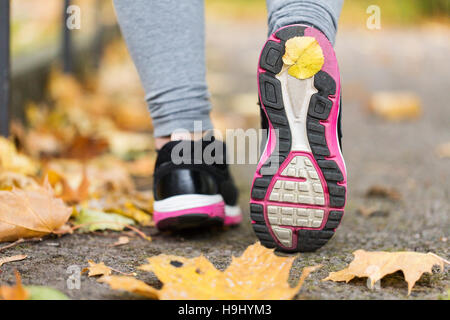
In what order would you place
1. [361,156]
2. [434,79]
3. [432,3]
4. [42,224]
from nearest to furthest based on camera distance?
[42,224] < [361,156] < [434,79] < [432,3]

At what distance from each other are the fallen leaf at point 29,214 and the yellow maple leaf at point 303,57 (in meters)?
0.50

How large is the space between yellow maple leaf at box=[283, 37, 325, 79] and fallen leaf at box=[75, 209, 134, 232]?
48cm

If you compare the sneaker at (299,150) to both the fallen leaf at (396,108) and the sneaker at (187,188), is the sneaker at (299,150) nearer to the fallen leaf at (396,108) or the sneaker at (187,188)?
the sneaker at (187,188)

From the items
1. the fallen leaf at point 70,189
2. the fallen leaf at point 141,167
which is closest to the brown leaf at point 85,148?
the fallen leaf at point 141,167

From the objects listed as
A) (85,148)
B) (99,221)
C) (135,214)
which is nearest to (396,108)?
(85,148)

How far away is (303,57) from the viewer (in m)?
1.03

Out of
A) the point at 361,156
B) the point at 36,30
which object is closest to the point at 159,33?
the point at 361,156

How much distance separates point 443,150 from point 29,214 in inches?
61.2

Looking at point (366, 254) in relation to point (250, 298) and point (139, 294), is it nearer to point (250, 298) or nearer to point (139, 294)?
point (250, 298)

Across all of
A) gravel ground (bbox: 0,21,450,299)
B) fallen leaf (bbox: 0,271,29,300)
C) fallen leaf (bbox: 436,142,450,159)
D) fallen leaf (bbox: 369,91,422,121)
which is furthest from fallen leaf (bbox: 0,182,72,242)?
fallen leaf (bbox: 369,91,422,121)

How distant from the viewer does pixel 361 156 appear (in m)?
2.14

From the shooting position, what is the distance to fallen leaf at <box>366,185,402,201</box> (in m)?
1.61

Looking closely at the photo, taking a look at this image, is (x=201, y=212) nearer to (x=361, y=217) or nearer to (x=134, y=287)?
(x=134, y=287)

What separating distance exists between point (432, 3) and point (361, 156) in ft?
20.6
